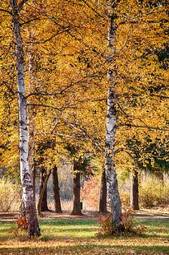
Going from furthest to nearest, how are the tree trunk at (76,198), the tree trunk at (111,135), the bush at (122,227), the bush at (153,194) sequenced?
the bush at (153,194), the tree trunk at (76,198), the bush at (122,227), the tree trunk at (111,135)

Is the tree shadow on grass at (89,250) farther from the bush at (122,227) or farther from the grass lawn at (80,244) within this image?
the bush at (122,227)

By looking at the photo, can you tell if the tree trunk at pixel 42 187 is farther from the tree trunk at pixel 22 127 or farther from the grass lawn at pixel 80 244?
the tree trunk at pixel 22 127

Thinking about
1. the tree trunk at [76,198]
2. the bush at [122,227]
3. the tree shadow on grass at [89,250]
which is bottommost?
the tree shadow on grass at [89,250]

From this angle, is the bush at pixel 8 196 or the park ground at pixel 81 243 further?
the bush at pixel 8 196

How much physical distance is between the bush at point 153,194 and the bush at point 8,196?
29.4 ft

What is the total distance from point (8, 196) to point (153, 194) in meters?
10.5

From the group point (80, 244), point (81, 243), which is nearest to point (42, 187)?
point (81, 243)

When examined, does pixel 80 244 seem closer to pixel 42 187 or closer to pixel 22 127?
pixel 22 127

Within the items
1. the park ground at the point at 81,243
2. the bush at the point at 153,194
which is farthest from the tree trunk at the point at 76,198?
the park ground at the point at 81,243

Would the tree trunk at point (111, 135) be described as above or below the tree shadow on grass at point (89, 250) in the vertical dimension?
above

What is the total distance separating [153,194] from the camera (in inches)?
1516

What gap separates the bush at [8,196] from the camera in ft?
111

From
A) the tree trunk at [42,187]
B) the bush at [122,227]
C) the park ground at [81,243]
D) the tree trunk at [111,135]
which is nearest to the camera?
the park ground at [81,243]

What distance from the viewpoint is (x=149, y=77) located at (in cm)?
1723
